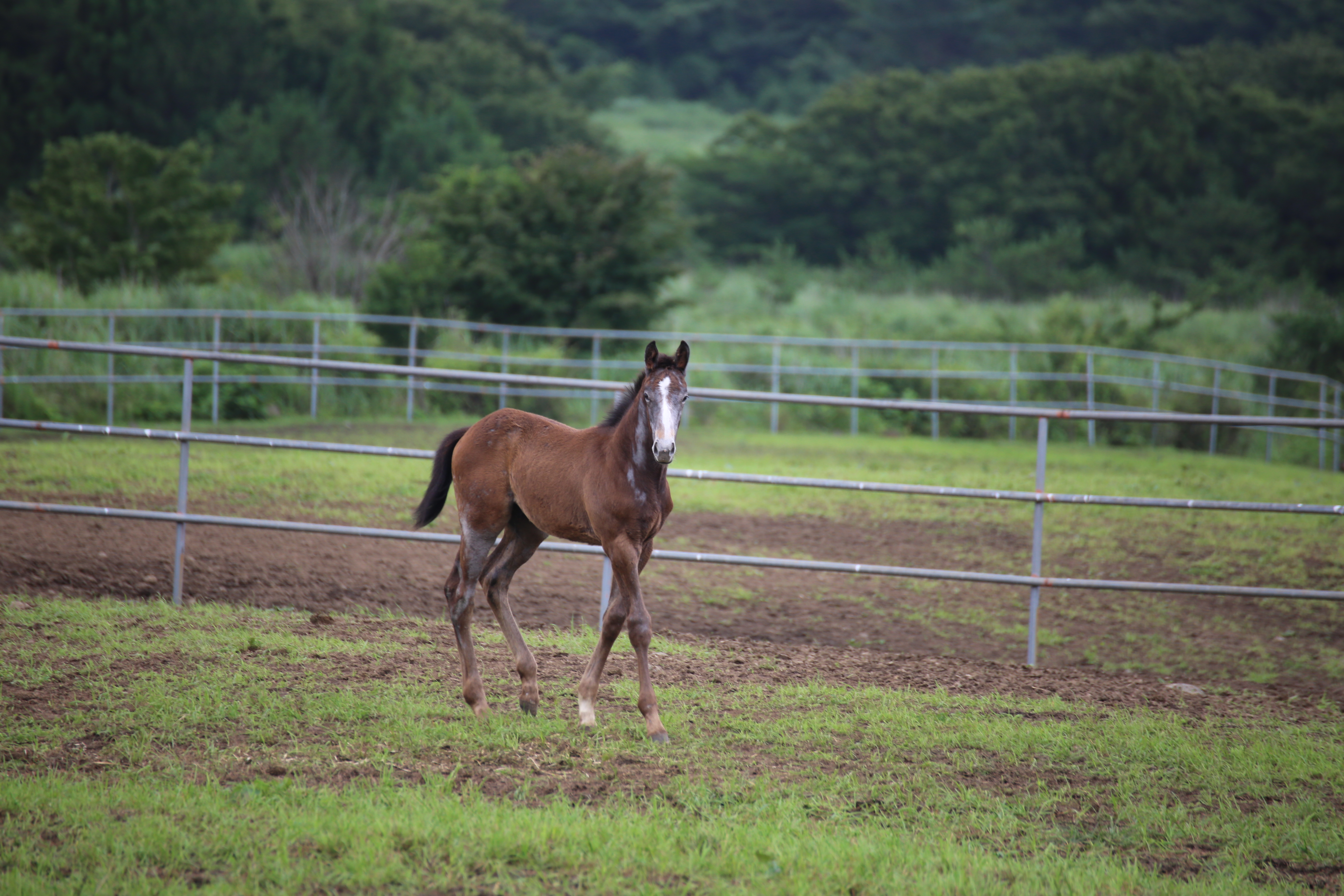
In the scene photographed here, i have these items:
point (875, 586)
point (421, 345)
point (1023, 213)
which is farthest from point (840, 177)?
point (875, 586)

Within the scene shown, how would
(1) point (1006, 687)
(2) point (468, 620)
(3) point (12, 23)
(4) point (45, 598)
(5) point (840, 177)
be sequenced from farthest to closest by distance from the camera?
(5) point (840, 177) → (3) point (12, 23) → (4) point (45, 598) → (1) point (1006, 687) → (2) point (468, 620)

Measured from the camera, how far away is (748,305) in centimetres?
3033

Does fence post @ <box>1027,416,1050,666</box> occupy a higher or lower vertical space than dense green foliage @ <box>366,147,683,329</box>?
lower

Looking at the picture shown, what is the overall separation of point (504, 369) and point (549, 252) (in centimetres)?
438

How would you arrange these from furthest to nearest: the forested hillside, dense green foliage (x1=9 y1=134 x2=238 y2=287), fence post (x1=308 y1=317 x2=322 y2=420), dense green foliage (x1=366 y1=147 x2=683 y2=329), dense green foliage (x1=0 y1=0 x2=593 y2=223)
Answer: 1. dense green foliage (x1=0 y1=0 x2=593 y2=223)
2. the forested hillside
3. dense green foliage (x1=366 y1=147 x2=683 y2=329)
4. dense green foliage (x1=9 y1=134 x2=238 y2=287)
5. fence post (x1=308 y1=317 x2=322 y2=420)

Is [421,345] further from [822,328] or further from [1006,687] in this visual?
[1006,687]

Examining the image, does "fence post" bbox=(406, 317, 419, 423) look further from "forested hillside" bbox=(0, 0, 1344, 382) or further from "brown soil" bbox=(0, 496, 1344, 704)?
"forested hillside" bbox=(0, 0, 1344, 382)

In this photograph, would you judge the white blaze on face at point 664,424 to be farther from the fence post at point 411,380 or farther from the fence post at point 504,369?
the fence post at point 504,369

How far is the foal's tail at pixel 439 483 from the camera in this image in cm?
528

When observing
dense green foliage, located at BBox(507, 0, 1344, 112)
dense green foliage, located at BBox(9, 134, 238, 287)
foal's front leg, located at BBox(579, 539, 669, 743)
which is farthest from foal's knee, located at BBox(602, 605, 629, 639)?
dense green foliage, located at BBox(507, 0, 1344, 112)

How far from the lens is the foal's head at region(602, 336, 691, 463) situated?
13.7 ft

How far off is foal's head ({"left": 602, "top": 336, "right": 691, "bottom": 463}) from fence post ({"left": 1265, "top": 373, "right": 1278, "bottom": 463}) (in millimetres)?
12471

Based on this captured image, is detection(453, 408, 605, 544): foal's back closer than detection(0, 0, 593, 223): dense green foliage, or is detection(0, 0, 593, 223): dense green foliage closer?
detection(453, 408, 605, 544): foal's back

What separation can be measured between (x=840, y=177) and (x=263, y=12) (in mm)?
24229
